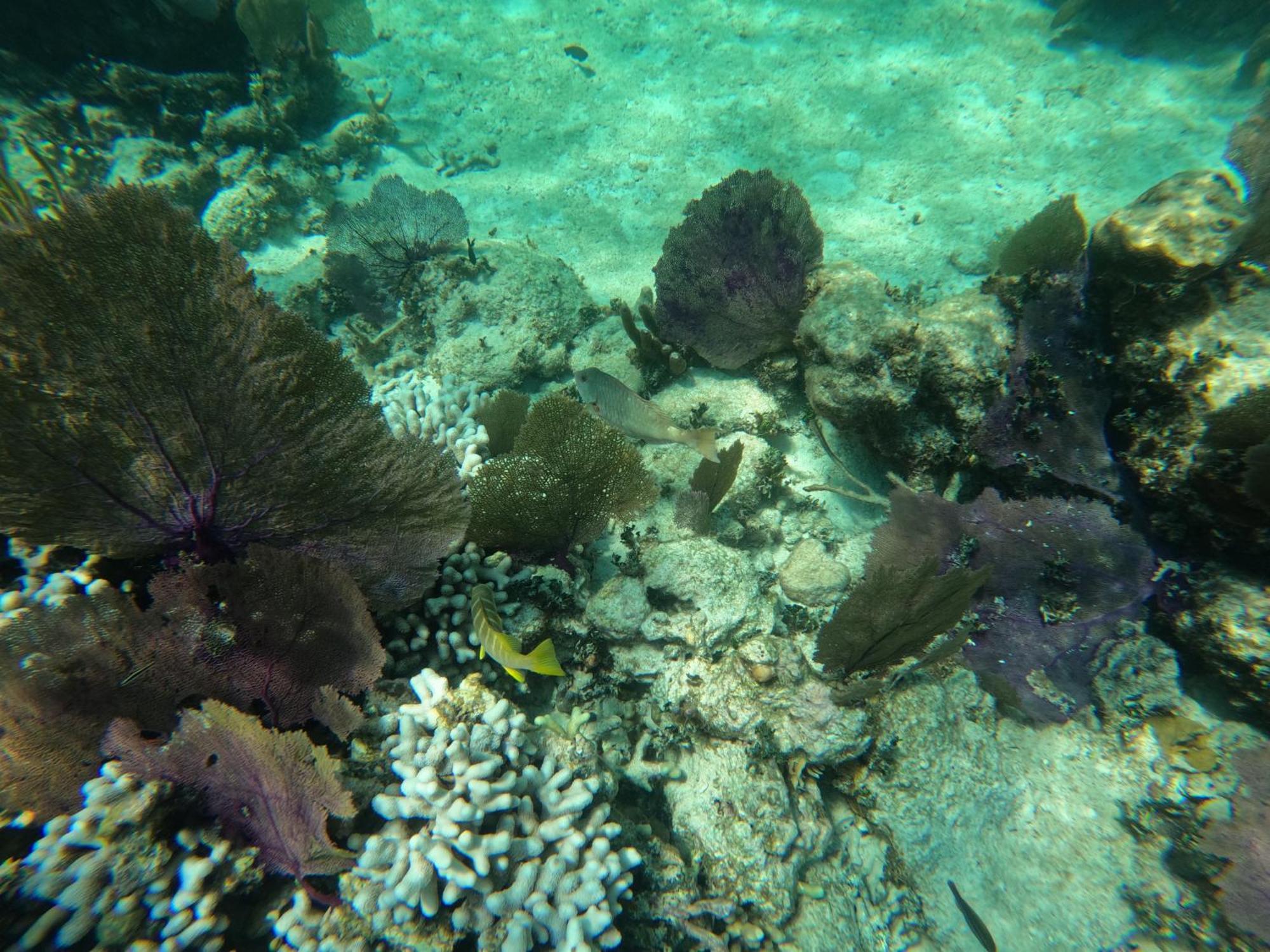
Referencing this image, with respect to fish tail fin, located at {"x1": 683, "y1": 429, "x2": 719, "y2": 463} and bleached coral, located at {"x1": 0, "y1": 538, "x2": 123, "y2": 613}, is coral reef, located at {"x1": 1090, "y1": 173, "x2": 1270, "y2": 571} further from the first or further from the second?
bleached coral, located at {"x1": 0, "y1": 538, "x2": 123, "y2": 613}

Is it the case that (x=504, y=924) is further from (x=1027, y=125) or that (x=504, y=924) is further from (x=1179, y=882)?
(x=1027, y=125)

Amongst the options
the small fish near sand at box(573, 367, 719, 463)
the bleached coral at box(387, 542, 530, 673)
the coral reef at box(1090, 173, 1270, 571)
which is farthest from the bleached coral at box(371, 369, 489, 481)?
the coral reef at box(1090, 173, 1270, 571)

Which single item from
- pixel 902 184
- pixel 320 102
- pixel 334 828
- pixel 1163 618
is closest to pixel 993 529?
pixel 1163 618

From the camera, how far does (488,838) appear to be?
2406mm

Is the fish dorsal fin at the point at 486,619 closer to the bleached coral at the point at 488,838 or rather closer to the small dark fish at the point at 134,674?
the bleached coral at the point at 488,838

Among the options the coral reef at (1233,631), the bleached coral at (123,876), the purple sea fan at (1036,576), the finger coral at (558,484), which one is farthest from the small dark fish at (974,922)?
the bleached coral at (123,876)

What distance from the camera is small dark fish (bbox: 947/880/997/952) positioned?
10.7 ft

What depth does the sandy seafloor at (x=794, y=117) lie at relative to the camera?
27.2 ft

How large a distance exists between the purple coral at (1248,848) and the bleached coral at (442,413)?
5346 millimetres

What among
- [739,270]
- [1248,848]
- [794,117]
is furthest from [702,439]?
[794,117]

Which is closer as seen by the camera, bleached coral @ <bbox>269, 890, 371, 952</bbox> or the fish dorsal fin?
bleached coral @ <bbox>269, 890, 371, 952</bbox>

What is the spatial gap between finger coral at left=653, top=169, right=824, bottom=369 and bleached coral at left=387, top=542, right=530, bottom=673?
3.15 m

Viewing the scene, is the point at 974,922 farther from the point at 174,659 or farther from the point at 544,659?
the point at 174,659

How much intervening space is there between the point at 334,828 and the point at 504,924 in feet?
2.89
